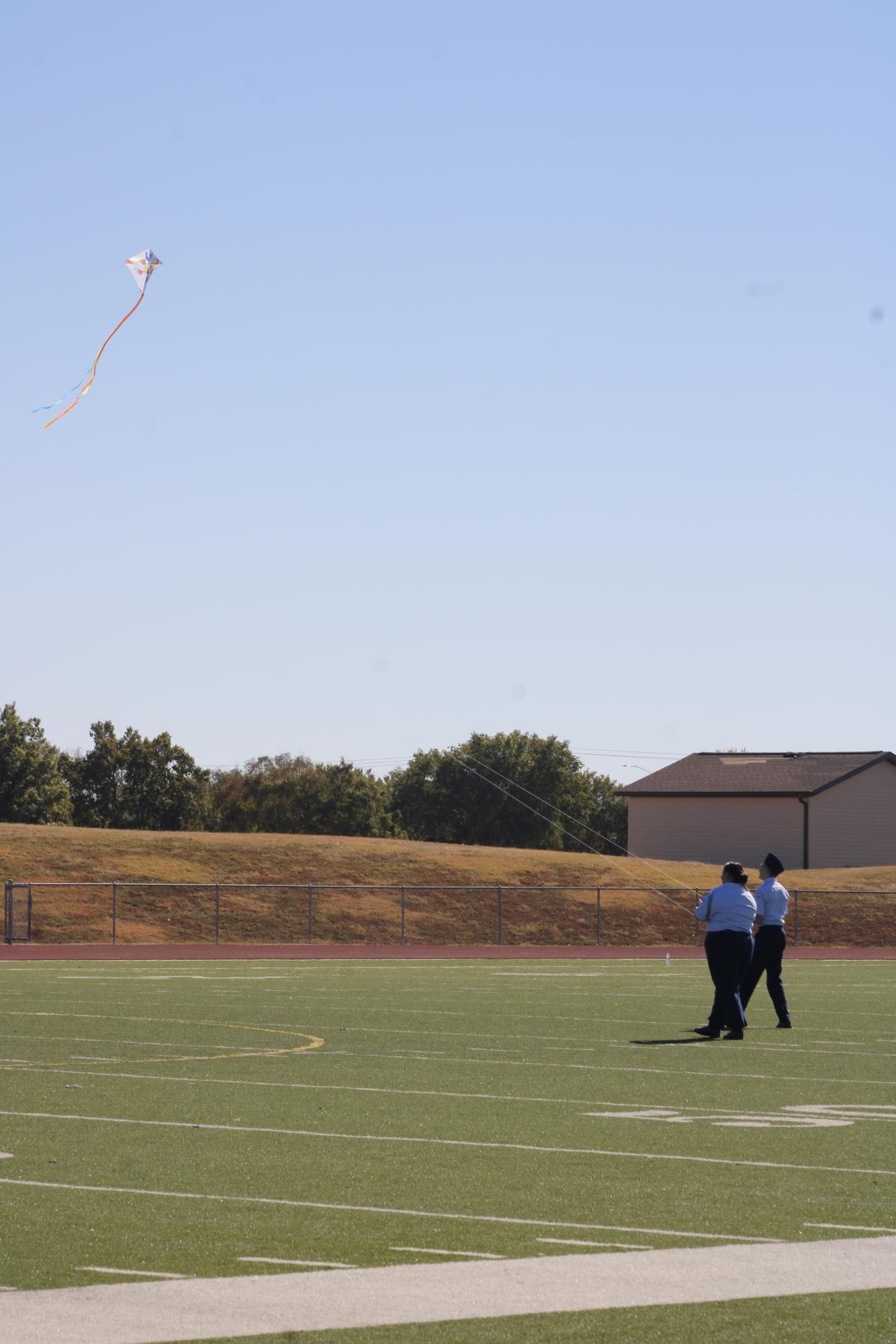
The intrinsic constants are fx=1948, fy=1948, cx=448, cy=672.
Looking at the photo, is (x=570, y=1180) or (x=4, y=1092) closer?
(x=570, y=1180)

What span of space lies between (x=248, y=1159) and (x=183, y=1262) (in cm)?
314

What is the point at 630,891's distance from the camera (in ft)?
209

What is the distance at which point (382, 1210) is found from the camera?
30.8 feet

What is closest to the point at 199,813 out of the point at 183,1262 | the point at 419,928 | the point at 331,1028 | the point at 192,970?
the point at 419,928

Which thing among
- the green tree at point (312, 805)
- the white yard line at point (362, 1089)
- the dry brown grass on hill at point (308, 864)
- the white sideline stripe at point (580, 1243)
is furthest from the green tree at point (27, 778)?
the white sideline stripe at point (580, 1243)

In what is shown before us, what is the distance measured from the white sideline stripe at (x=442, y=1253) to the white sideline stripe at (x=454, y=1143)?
3108mm

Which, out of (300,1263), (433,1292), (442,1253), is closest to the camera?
(433,1292)

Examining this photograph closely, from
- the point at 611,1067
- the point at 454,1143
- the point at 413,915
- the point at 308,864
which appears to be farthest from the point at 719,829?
the point at 454,1143

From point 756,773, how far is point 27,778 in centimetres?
3849

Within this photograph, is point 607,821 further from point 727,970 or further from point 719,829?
point 727,970

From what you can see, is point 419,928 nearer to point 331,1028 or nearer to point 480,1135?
point 331,1028

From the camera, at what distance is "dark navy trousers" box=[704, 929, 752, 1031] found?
67.8 ft

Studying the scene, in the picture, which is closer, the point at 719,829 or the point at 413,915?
the point at 413,915

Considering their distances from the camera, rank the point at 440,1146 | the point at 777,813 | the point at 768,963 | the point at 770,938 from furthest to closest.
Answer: the point at 777,813 < the point at 768,963 < the point at 770,938 < the point at 440,1146
